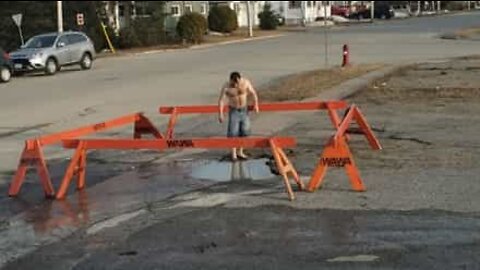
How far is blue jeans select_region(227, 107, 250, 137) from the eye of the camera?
12.8 metres

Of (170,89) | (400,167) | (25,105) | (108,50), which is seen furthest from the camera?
(108,50)

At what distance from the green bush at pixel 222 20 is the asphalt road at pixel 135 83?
30.3 meters

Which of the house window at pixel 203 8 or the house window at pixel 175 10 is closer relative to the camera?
the house window at pixel 175 10

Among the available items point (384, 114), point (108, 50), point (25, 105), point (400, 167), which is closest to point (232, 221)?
point (400, 167)

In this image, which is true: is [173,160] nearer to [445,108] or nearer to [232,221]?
[232,221]

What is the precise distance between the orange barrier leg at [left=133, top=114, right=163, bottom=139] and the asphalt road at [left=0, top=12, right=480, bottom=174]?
196 cm

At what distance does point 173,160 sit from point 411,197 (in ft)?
14.6

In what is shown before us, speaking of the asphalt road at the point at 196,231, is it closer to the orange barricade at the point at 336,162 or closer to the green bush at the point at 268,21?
the orange barricade at the point at 336,162

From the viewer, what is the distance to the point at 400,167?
11.5 metres

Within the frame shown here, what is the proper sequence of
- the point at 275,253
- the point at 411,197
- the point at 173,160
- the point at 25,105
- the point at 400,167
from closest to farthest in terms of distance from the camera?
the point at 275,253 < the point at 411,197 < the point at 400,167 < the point at 173,160 < the point at 25,105

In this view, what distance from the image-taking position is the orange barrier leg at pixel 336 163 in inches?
390

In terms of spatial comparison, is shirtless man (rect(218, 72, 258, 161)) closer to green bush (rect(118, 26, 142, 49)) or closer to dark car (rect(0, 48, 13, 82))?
dark car (rect(0, 48, 13, 82))

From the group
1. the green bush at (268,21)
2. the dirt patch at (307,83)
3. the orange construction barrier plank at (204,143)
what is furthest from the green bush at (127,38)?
the orange construction barrier plank at (204,143)

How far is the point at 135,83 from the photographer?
2931cm
